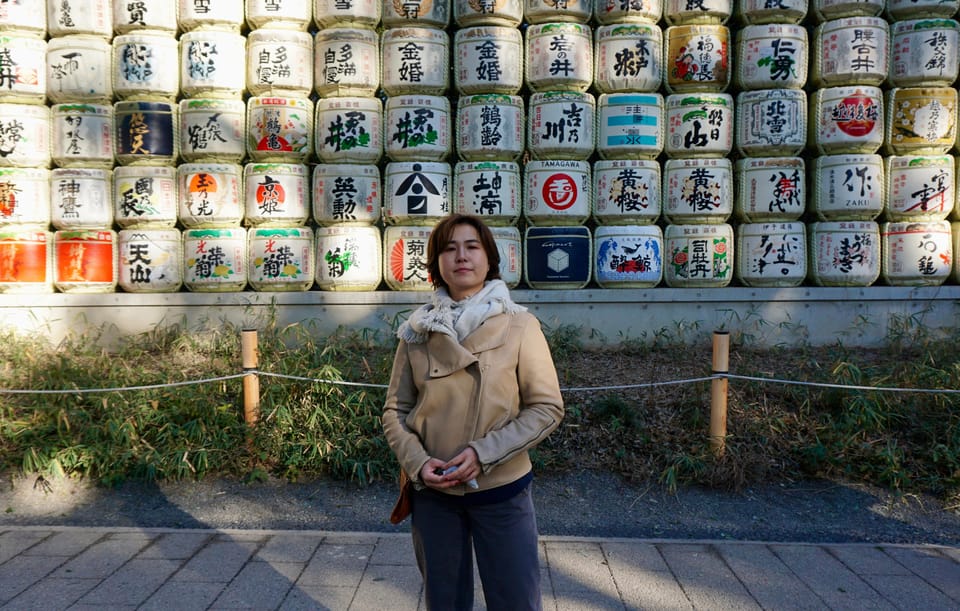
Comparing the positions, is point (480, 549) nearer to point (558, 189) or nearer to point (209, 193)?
point (558, 189)

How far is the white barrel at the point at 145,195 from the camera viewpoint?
17.5ft

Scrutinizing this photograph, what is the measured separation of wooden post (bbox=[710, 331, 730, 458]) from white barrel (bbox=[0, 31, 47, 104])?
5.68 meters

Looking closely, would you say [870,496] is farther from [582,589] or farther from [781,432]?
[582,589]

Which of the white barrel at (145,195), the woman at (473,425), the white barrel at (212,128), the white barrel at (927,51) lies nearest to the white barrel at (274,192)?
the white barrel at (212,128)

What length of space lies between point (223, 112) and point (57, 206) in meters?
1.60

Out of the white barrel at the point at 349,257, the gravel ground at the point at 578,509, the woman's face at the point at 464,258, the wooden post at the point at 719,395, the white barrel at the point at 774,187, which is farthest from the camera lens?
the white barrel at the point at 349,257

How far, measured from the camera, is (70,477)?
12.9 feet

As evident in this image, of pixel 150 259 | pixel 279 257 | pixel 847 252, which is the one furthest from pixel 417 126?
pixel 847 252

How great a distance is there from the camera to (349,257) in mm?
5328

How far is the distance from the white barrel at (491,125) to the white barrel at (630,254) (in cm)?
103

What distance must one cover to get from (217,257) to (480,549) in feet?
14.2

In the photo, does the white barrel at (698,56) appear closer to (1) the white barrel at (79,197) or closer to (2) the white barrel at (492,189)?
(2) the white barrel at (492,189)

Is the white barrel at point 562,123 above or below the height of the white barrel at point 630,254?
above

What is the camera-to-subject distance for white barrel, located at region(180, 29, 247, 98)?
208 inches
